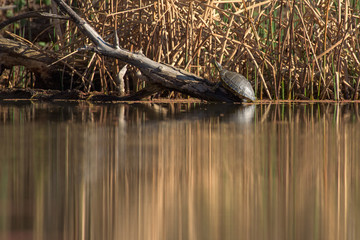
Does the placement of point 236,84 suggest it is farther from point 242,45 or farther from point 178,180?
point 178,180

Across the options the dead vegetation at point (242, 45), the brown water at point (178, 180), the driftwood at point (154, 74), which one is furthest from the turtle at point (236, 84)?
the brown water at point (178, 180)

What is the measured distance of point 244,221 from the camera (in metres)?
2.31

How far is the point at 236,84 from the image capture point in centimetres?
791

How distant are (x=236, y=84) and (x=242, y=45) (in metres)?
0.72

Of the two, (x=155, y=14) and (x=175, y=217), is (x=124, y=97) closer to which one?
(x=155, y=14)

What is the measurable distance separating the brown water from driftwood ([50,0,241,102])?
2.26m

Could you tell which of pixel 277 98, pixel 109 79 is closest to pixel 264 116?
pixel 277 98

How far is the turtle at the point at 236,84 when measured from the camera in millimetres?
7898

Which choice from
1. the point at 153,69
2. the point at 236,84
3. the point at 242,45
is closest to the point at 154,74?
the point at 153,69

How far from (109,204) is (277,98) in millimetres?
6241

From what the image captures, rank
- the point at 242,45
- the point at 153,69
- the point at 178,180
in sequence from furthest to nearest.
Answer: the point at 242,45 → the point at 153,69 → the point at 178,180

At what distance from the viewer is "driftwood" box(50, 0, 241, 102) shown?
25.8 feet

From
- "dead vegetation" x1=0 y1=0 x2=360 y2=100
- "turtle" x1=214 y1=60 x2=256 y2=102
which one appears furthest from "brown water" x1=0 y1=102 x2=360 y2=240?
"dead vegetation" x1=0 y1=0 x2=360 y2=100

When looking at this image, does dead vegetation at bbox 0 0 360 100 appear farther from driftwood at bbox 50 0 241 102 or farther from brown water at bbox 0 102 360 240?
brown water at bbox 0 102 360 240
